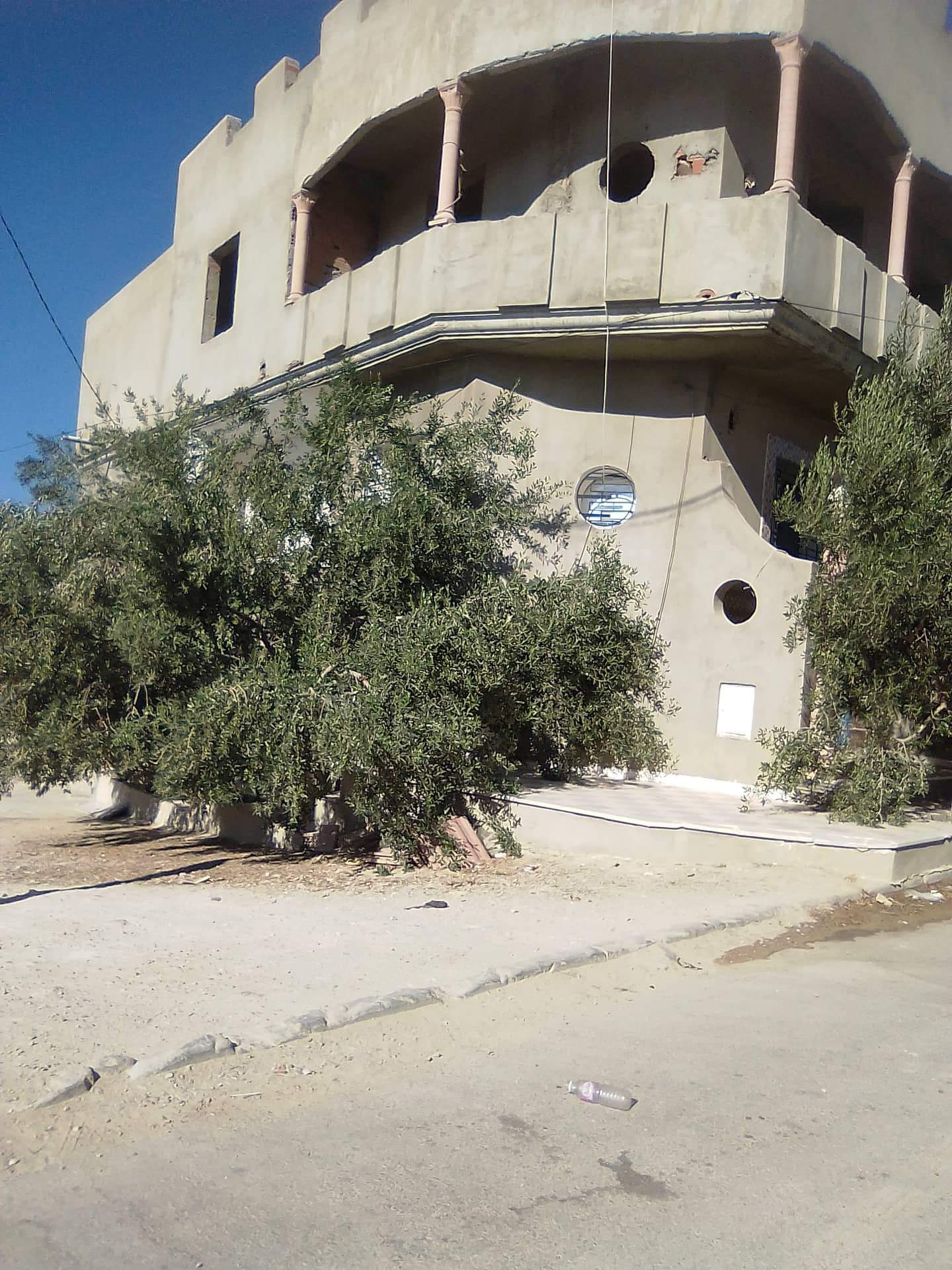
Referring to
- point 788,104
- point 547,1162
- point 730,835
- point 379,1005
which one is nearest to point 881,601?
point 730,835

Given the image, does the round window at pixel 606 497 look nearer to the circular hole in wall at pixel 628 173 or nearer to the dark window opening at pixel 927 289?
the circular hole in wall at pixel 628 173

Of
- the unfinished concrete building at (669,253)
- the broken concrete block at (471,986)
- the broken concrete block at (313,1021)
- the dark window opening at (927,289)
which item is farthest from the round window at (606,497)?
the broken concrete block at (313,1021)

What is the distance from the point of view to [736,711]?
40.0 ft

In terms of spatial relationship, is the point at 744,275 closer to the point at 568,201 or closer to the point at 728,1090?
the point at 568,201

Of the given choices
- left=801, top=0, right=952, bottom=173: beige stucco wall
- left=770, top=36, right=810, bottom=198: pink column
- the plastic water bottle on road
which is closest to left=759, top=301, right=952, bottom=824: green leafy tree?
left=770, top=36, right=810, bottom=198: pink column

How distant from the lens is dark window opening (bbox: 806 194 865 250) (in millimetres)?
15914

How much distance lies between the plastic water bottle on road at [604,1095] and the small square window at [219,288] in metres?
17.6

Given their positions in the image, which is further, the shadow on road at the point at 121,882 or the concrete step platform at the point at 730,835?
the concrete step platform at the point at 730,835

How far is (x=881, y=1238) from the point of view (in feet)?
10.9

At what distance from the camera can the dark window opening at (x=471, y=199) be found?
16375mm

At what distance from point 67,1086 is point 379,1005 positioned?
1610 mm

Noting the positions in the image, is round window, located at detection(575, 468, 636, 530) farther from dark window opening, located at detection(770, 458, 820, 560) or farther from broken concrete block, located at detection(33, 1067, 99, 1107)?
broken concrete block, located at detection(33, 1067, 99, 1107)

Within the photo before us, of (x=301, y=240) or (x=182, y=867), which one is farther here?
(x=301, y=240)

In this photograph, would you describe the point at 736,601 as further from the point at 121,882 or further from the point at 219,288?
Answer: the point at 219,288
